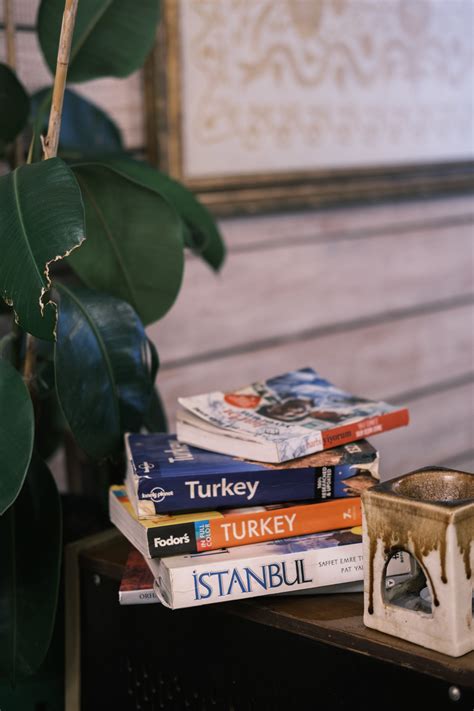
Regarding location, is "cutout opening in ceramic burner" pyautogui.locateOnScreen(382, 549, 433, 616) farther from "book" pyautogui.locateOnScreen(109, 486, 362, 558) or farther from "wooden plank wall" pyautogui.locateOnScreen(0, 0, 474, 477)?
"wooden plank wall" pyautogui.locateOnScreen(0, 0, 474, 477)

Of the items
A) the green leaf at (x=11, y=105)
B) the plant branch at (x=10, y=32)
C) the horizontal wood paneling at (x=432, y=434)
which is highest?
the plant branch at (x=10, y=32)

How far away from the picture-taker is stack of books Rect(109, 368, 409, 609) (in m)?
0.94

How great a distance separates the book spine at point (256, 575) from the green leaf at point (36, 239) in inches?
10.8

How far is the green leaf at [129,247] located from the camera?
1.20m

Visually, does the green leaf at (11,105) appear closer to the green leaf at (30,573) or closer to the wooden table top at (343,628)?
the green leaf at (30,573)

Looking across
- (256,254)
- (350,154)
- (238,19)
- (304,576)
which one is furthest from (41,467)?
(350,154)

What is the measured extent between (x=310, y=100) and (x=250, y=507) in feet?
3.99

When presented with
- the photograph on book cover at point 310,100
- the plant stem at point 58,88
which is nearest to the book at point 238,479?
the plant stem at point 58,88

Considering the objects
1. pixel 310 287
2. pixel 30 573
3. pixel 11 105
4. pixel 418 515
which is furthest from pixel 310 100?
pixel 418 515

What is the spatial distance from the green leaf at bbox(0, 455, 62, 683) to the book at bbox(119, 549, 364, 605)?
14 centimetres

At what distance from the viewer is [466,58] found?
7.62ft

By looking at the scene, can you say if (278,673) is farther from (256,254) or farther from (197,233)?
(256,254)

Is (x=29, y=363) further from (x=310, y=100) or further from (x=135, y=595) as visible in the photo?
(x=310, y=100)

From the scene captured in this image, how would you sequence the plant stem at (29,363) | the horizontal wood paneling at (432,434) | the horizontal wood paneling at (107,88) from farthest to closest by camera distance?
the horizontal wood paneling at (432,434) < the horizontal wood paneling at (107,88) < the plant stem at (29,363)
